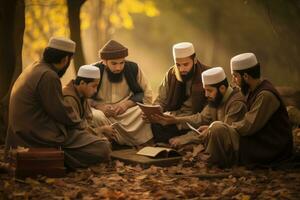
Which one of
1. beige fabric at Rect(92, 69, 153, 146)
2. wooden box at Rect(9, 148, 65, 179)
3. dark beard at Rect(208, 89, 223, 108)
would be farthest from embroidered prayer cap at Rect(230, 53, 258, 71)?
wooden box at Rect(9, 148, 65, 179)

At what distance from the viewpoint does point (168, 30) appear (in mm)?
25266

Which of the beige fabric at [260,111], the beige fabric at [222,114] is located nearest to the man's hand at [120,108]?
the beige fabric at [222,114]

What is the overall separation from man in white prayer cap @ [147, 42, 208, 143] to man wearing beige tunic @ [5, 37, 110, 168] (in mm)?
2447

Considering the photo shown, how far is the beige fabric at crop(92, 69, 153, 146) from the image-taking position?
488 inches

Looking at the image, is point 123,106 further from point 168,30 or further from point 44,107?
point 168,30

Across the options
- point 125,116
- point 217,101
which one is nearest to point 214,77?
point 217,101

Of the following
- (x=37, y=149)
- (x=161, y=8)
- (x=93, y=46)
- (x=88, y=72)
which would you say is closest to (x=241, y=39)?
(x=161, y=8)

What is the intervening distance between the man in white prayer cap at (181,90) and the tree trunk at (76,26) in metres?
2.49

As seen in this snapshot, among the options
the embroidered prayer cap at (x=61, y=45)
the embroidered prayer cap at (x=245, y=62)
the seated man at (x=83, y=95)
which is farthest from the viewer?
the seated man at (x=83, y=95)

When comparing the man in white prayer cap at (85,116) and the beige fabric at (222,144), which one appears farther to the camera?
the man in white prayer cap at (85,116)

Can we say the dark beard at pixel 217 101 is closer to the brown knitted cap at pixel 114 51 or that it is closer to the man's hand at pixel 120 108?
the man's hand at pixel 120 108

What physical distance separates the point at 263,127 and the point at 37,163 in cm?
327

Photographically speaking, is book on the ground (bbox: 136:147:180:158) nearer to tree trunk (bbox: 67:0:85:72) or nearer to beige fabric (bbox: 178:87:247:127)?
beige fabric (bbox: 178:87:247:127)

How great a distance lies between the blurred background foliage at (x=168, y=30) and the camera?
21938 mm
